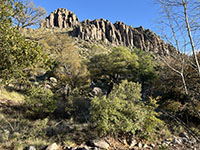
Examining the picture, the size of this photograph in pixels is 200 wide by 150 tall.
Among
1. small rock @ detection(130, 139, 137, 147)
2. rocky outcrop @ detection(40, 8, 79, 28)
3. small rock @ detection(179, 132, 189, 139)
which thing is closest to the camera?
small rock @ detection(130, 139, 137, 147)

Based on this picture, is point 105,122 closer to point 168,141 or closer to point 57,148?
point 57,148

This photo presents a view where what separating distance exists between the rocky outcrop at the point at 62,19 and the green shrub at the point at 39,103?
298ft

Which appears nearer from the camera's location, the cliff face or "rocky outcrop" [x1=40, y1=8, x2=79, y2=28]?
the cliff face

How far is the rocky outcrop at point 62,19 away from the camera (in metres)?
91.4

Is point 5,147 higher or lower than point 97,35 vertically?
lower

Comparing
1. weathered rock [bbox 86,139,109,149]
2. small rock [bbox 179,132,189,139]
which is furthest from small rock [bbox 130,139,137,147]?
small rock [bbox 179,132,189,139]

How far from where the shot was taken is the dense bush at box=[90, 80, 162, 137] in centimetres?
626

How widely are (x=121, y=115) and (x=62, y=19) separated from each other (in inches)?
3992

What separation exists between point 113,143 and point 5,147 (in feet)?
14.8

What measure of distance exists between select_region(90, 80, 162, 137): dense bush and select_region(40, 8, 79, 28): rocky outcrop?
9393 centimetres

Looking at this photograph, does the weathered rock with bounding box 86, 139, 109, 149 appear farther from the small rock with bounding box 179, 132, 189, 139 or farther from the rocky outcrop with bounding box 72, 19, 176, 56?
the small rock with bounding box 179, 132, 189, 139

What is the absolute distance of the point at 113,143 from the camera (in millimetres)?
6332

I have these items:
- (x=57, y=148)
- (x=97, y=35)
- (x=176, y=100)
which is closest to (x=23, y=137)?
(x=57, y=148)

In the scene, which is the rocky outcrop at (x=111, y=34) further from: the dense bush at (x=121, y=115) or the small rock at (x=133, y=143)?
the small rock at (x=133, y=143)
